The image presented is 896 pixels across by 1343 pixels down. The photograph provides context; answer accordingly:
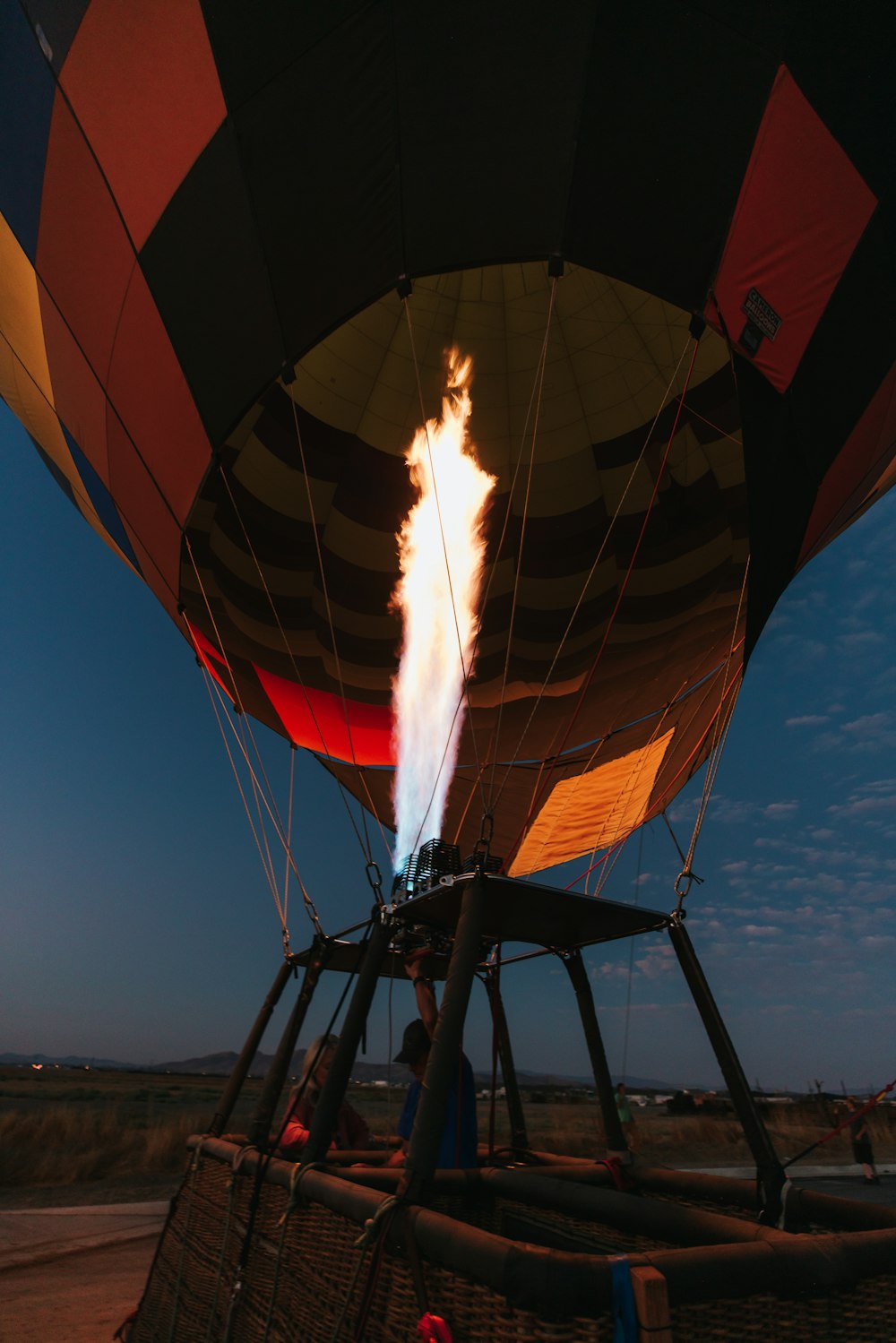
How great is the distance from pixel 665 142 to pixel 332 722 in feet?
15.1

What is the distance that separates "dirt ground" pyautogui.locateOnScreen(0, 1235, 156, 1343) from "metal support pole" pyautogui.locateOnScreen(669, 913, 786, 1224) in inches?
Result: 130

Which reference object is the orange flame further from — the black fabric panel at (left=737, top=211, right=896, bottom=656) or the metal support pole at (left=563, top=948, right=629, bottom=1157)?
the black fabric panel at (left=737, top=211, right=896, bottom=656)

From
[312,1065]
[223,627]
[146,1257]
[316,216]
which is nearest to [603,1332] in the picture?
[312,1065]

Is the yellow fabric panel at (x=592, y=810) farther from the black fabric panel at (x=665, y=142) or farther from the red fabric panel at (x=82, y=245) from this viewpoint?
the red fabric panel at (x=82, y=245)

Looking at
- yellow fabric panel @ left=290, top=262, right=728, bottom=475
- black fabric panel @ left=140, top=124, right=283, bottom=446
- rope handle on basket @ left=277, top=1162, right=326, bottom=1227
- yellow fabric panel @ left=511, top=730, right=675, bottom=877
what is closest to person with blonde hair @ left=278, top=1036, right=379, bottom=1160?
rope handle on basket @ left=277, top=1162, right=326, bottom=1227

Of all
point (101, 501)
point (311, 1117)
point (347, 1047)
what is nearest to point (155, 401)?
point (101, 501)

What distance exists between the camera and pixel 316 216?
3.36m

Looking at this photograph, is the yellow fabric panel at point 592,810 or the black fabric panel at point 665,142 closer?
the black fabric panel at point 665,142

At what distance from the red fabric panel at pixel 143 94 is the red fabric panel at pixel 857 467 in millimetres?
3211

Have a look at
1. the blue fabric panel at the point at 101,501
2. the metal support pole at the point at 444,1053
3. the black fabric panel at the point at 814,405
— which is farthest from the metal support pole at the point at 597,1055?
the blue fabric panel at the point at 101,501

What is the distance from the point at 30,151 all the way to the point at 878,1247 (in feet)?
16.7

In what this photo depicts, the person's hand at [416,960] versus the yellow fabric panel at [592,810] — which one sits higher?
the yellow fabric panel at [592,810]

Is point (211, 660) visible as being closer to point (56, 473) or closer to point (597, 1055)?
point (56, 473)

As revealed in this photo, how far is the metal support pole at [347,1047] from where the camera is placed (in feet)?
8.50
